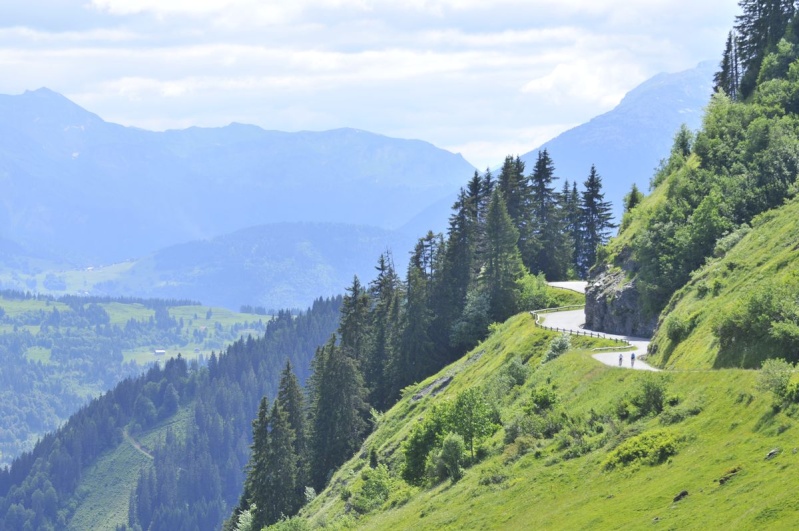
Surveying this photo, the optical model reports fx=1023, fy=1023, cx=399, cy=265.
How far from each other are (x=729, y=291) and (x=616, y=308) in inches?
Answer: 776

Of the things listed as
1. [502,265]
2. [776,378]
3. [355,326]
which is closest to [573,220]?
[502,265]

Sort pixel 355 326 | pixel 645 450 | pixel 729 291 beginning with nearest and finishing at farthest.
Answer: pixel 645 450, pixel 729 291, pixel 355 326

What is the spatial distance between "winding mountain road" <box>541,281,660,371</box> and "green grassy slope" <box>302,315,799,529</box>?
66.7 inches

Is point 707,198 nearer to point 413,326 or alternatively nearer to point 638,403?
point 638,403

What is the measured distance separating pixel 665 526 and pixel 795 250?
25.7 m

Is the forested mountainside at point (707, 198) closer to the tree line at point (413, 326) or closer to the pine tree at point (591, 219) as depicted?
the tree line at point (413, 326)

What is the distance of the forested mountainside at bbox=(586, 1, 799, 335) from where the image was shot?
75.8m

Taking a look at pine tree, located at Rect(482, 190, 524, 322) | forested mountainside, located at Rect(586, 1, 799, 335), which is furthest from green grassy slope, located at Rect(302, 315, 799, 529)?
pine tree, located at Rect(482, 190, 524, 322)

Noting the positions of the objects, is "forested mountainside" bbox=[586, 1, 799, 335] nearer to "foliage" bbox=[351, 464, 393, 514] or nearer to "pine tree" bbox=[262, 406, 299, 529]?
"foliage" bbox=[351, 464, 393, 514]

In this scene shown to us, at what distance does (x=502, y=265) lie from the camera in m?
109

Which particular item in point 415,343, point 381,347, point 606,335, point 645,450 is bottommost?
point 381,347

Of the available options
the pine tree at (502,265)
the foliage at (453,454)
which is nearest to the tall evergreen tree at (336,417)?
the pine tree at (502,265)

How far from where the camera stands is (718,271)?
65625 mm

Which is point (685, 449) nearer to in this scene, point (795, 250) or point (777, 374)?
A: point (777, 374)
